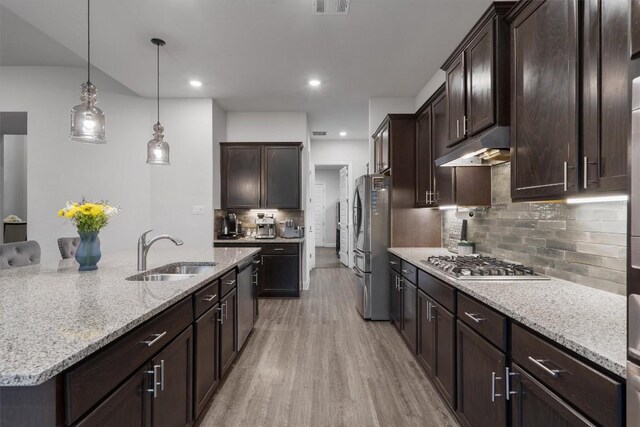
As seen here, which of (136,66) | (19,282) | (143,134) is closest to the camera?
(19,282)

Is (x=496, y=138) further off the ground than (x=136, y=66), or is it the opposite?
(x=136, y=66)

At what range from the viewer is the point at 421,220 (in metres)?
3.80

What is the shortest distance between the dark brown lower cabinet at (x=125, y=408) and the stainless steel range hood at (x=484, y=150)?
6.68 feet

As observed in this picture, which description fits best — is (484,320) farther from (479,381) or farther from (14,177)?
(14,177)

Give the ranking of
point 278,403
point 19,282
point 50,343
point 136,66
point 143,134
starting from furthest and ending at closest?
point 143,134
point 136,66
point 278,403
point 19,282
point 50,343

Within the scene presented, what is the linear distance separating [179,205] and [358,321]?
2.98 metres

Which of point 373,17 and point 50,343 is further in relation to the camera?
point 373,17

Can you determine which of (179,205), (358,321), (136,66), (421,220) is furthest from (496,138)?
(179,205)

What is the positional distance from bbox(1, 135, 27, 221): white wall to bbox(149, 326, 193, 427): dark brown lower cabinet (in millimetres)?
6718

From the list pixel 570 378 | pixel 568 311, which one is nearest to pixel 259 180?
pixel 568 311

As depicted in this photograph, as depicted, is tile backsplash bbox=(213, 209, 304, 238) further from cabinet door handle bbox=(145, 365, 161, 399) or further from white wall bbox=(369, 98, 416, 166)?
cabinet door handle bbox=(145, 365, 161, 399)

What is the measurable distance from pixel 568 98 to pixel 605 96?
0.18m

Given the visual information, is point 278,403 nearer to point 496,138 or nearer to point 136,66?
point 496,138

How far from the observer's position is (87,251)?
207 centimetres
